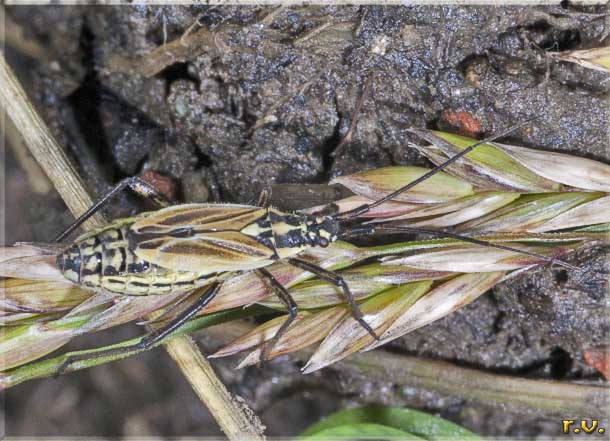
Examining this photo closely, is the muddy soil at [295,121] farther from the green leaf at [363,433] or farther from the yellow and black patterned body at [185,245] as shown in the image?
the green leaf at [363,433]

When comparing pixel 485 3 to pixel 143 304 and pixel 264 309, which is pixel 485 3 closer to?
pixel 264 309

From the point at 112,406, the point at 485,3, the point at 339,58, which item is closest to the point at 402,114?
the point at 339,58

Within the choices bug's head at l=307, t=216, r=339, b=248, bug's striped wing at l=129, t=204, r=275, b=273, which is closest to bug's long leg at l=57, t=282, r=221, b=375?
bug's striped wing at l=129, t=204, r=275, b=273

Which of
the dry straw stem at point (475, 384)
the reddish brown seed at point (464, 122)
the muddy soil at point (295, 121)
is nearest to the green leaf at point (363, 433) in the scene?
the dry straw stem at point (475, 384)

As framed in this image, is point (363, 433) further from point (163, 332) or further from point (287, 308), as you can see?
point (163, 332)

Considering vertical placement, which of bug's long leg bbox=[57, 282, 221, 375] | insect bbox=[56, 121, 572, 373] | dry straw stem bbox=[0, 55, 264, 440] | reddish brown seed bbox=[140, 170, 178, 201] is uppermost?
dry straw stem bbox=[0, 55, 264, 440]

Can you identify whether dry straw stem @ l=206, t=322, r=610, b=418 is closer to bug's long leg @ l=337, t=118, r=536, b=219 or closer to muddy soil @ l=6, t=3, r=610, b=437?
muddy soil @ l=6, t=3, r=610, b=437

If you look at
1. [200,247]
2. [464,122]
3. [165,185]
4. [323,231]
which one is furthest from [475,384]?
[165,185]
